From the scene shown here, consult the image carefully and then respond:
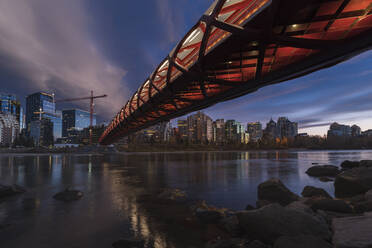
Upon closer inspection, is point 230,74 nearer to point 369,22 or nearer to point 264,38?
point 264,38

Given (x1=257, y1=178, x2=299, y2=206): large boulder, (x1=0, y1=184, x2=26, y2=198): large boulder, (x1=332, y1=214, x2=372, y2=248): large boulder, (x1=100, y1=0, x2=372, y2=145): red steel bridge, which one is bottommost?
(x1=0, y1=184, x2=26, y2=198): large boulder

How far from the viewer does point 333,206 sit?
9.05 meters

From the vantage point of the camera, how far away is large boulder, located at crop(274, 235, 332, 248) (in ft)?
18.4

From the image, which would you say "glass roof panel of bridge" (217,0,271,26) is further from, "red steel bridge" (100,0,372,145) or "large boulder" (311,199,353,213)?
"large boulder" (311,199,353,213)

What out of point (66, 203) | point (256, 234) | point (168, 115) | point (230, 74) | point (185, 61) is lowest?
point (66, 203)

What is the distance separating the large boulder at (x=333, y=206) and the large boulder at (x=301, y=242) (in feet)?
13.6

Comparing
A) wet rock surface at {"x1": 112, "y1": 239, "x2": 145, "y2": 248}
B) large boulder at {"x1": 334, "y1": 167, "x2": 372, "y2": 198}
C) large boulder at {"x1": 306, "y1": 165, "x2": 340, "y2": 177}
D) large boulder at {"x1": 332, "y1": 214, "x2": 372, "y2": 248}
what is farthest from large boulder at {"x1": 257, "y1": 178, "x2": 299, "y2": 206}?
large boulder at {"x1": 306, "y1": 165, "x2": 340, "y2": 177}

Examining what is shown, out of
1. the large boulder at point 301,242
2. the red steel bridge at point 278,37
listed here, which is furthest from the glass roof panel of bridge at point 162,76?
the large boulder at point 301,242

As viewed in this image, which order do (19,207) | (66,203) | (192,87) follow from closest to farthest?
1. (19,207)
2. (66,203)
3. (192,87)

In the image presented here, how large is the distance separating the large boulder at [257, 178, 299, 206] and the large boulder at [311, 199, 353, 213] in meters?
2.05

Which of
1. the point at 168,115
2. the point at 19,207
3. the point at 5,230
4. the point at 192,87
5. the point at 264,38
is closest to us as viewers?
the point at 5,230

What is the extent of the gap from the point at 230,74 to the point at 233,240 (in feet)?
36.9

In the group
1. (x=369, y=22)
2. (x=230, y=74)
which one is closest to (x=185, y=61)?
(x=230, y=74)

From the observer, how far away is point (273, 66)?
41.7ft
